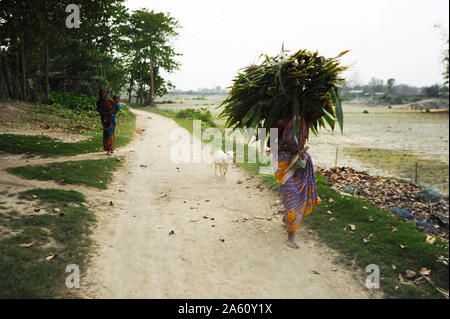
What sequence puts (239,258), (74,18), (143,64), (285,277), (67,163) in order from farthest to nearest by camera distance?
(143,64) < (74,18) < (67,163) < (239,258) < (285,277)

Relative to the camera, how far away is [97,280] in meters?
3.40

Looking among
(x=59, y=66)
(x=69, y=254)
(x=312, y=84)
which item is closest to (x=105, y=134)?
(x=69, y=254)

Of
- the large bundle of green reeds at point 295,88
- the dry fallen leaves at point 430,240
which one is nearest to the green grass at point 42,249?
the large bundle of green reeds at point 295,88

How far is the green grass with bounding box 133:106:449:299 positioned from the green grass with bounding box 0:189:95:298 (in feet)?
12.7

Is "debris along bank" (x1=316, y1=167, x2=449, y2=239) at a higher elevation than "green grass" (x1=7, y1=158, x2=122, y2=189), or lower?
lower

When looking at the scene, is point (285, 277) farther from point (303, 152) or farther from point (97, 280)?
point (97, 280)

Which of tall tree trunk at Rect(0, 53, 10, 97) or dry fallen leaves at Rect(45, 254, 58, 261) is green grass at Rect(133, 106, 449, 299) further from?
tall tree trunk at Rect(0, 53, 10, 97)

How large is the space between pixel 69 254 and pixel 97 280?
2.39 feet

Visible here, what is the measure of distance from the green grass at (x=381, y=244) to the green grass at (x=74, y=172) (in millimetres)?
4975

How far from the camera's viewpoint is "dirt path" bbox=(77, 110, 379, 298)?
341 centimetres

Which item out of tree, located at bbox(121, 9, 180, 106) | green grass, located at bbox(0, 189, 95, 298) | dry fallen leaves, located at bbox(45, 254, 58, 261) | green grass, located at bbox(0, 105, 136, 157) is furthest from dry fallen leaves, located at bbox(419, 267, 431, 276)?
tree, located at bbox(121, 9, 180, 106)

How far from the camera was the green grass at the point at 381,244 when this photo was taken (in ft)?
12.0

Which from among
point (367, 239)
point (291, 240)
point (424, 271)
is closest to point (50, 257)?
point (291, 240)

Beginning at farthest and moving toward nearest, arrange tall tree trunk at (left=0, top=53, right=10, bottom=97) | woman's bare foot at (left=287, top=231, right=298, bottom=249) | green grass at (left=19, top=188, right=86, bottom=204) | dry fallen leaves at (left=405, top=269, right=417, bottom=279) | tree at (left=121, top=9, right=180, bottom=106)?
tree at (left=121, top=9, right=180, bottom=106) < tall tree trunk at (left=0, top=53, right=10, bottom=97) < green grass at (left=19, top=188, right=86, bottom=204) < woman's bare foot at (left=287, top=231, right=298, bottom=249) < dry fallen leaves at (left=405, top=269, right=417, bottom=279)
